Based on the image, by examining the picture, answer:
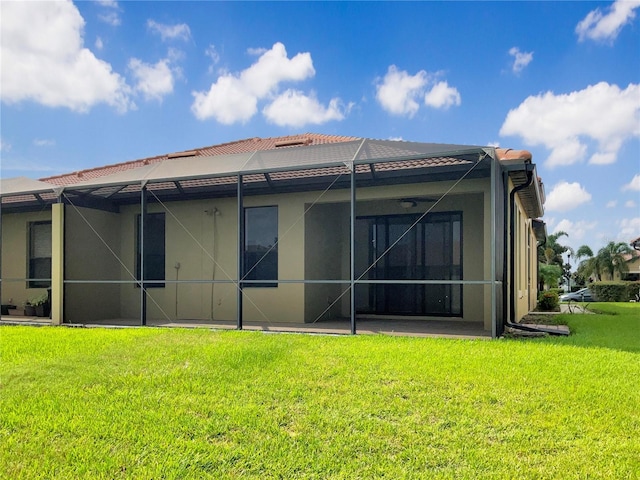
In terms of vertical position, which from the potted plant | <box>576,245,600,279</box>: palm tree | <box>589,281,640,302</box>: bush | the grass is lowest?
<box>589,281,640,302</box>: bush

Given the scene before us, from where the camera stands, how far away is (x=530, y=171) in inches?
329

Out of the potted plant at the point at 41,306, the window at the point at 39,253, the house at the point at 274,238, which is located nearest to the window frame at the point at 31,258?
the window at the point at 39,253

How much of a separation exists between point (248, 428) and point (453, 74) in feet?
32.6

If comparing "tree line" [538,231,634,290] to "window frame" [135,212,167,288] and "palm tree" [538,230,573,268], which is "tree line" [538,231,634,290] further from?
"window frame" [135,212,167,288]

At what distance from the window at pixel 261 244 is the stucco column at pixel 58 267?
11.5ft

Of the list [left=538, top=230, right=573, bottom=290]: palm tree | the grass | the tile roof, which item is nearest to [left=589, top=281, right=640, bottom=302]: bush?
[left=538, top=230, right=573, bottom=290]: palm tree

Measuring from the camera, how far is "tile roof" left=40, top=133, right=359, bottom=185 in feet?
37.7

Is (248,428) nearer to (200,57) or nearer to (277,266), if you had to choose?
(277,266)

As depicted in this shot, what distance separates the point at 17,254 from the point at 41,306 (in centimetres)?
210

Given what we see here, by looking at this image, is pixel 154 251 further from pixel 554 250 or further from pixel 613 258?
pixel 554 250

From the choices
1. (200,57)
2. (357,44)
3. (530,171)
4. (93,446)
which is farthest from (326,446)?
(357,44)

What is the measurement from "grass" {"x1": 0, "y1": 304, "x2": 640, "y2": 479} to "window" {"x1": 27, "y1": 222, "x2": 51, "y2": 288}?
6.38m

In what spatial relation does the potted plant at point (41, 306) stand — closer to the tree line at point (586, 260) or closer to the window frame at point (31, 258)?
the window frame at point (31, 258)

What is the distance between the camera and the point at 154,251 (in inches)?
446
